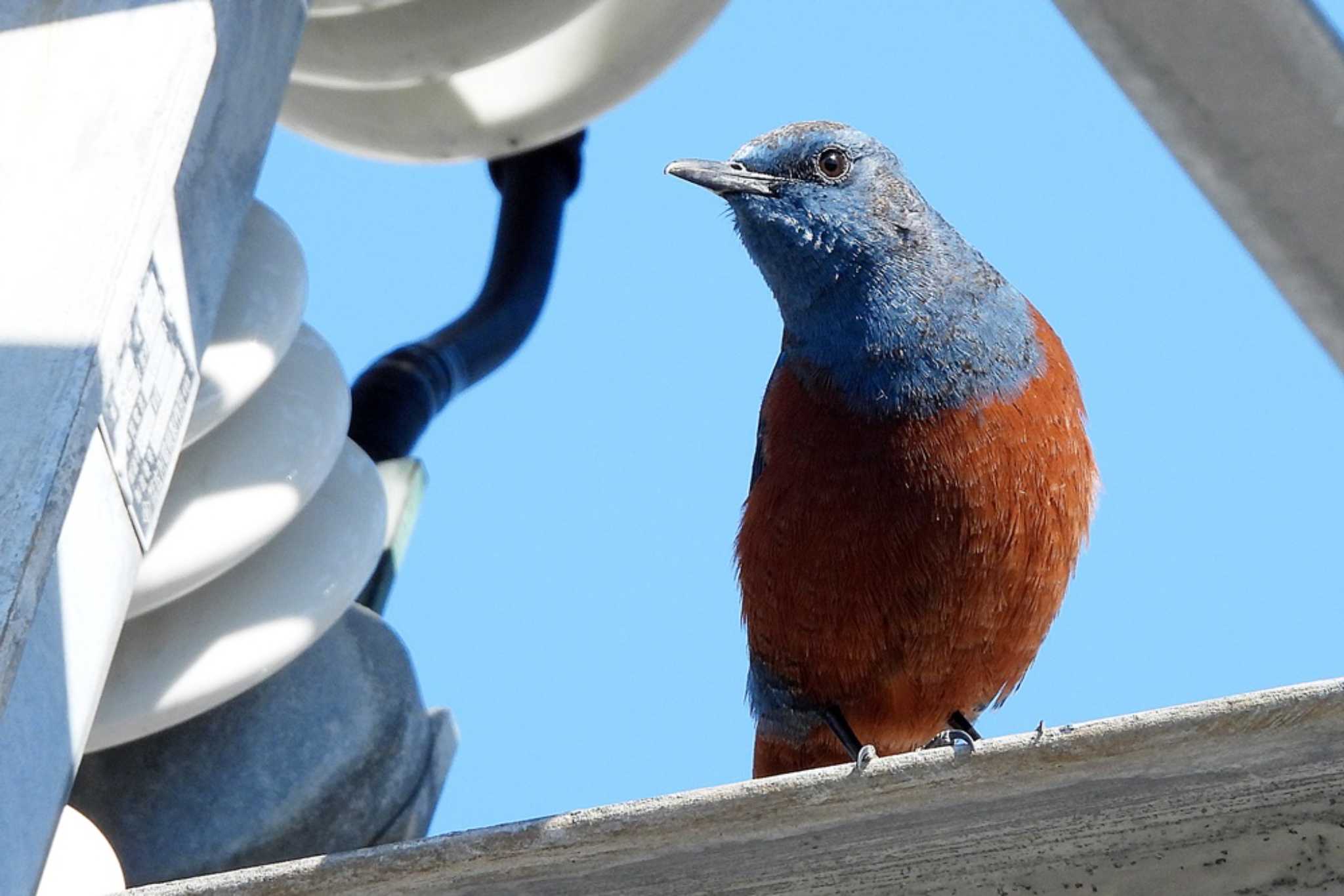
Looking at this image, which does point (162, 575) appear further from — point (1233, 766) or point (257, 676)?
point (1233, 766)

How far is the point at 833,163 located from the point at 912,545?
83cm

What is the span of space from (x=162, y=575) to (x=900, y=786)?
4.38 feet

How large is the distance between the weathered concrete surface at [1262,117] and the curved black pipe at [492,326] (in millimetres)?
2284

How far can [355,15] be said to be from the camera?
3.65 metres

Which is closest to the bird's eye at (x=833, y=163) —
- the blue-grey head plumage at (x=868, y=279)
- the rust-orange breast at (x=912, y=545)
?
the blue-grey head plumage at (x=868, y=279)

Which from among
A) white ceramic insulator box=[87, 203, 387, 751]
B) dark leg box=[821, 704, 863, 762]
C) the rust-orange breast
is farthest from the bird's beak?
dark leg box=[821, 704, 863, 762]

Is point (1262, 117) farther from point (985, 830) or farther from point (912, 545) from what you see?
point (912, 545)

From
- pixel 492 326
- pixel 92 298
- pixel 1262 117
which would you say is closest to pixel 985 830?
pixel 1262 117

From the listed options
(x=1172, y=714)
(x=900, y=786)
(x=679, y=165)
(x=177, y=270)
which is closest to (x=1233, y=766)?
(x=1172, y=714)

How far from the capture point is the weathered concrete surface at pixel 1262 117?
160 cm

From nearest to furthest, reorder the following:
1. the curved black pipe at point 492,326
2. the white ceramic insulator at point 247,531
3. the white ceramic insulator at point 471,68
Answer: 1. the white ceramic insulator at point 247,531
2. the white ceramic insulator at point 471,68
3. the curved black pipe at point 492,326

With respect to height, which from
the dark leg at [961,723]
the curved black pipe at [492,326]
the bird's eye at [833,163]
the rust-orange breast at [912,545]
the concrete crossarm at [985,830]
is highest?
the curved black pipe at [492,326]

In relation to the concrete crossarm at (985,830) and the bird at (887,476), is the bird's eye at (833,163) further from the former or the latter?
the concrete crossarm at (985,830)

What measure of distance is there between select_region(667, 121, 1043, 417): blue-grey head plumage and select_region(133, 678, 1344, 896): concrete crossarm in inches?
51.8
